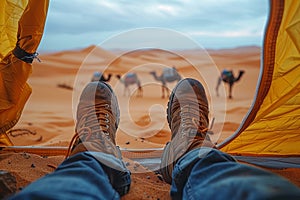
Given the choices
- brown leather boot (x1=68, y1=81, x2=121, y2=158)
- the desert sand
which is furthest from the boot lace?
the desert sand

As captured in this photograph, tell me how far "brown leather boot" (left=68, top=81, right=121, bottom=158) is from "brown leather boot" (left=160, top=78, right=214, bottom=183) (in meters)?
0.16

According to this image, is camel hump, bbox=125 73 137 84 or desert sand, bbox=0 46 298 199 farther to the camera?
camel hump, bbox=125 73 137 84

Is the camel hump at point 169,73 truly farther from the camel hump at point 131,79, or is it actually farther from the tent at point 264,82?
the tent at point 264,82

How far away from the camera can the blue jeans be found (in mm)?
644

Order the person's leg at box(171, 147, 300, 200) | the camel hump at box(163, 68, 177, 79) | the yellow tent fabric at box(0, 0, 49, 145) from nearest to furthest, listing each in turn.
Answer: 1. the person's leg at box(171, 147, 300, 200)
2. the yellow tent fabric at box(0, 0, 49, 145)
3. the camel hump at box(163, 68, 177, 79)

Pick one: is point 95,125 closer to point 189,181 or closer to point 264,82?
point 189,181

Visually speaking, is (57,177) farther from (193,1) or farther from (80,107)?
(193,1)

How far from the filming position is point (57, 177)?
768 millimetres

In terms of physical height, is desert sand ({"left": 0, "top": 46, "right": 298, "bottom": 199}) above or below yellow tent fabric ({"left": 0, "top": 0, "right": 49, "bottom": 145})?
below

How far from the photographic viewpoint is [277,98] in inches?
54.8

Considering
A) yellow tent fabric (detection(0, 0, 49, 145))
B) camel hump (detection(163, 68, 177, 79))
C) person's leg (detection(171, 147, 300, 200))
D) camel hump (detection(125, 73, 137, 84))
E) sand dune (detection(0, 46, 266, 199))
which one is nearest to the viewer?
person's leg (detection(171, 147, 300, 200))

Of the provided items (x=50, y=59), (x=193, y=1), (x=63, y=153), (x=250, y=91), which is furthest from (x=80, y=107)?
(x=50, y=59)

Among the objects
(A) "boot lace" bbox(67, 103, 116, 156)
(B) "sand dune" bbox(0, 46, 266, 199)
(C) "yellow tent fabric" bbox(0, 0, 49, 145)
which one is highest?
(C) "yellow tent fabric" bbox(0, 0, 49, 145)

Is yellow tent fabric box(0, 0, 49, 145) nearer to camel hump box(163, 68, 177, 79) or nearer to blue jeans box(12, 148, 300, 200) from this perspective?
blue jeans box(12, 148, 300, 200)
